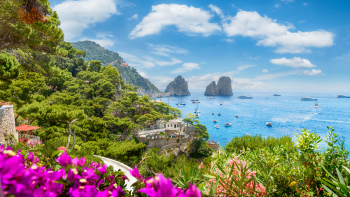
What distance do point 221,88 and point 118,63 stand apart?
187ft

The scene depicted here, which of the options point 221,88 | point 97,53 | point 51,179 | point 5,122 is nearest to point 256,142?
point 51,179

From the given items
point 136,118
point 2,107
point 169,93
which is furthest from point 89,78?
point 169,93

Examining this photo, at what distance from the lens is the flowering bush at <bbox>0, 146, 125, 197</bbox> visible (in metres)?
0.44

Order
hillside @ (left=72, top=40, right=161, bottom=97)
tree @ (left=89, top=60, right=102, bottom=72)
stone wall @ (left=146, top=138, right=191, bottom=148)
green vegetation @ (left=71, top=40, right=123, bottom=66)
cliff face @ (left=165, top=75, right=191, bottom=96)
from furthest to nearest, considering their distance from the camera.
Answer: cliff face @ (left=165, top=75, right=191, bottom=96) → green vegetation @ (left=71, top=40, right=123, bottom=66) → hillside @ (left=72, top=40, right=161, bottom=97) → tree @ (left=89, top=60, right=102, bottom=72) → stone wall @ (left=146, top=138, right=191, bottom=148)

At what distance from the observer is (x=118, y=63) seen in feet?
242

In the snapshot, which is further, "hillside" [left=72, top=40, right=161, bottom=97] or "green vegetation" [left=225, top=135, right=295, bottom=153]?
"hillside" [left=72, top=40, right=161, bottom=97]

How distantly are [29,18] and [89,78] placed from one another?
59.2ft

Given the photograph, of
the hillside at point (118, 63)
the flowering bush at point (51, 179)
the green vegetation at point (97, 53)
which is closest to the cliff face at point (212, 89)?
the hillside at point (118, 63)

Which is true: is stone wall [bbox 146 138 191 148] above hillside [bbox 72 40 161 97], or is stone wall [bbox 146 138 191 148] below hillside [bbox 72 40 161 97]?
below

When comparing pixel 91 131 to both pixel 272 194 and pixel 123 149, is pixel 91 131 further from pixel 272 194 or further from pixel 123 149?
pixel 272 194

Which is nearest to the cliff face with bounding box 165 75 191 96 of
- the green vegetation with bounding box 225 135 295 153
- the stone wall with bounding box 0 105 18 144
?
the stone wall with bounding box 0 105 18 144

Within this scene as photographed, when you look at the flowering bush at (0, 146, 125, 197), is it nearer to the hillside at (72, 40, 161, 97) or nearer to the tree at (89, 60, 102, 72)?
the tree at (89, 60, 102, 72)

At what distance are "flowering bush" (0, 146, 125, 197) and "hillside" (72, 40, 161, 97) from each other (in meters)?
64.9

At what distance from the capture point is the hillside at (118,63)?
69.3m
